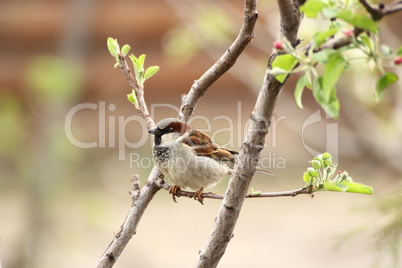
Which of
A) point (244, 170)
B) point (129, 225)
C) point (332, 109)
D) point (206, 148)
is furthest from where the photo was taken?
point (206, 148)

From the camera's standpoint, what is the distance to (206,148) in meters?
2.49

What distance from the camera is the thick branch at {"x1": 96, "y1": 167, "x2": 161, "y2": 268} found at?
1.34m

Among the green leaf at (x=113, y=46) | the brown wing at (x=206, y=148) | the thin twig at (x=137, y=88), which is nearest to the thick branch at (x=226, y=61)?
the thin twig at (x=137, y=88)

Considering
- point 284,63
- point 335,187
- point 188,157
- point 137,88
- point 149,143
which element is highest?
point 284,63

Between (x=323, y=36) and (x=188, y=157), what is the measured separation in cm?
161

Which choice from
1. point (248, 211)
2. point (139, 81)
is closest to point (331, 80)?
point (139, 81)

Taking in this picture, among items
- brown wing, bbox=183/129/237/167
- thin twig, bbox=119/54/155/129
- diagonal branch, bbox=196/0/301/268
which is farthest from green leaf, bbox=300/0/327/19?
brown wing, bbox=183/129/237/167

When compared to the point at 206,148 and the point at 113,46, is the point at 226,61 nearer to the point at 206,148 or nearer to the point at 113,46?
the point at 113,46

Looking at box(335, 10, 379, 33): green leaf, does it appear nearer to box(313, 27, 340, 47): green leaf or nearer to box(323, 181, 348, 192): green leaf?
box(313, 27, 340, 47): green leaf

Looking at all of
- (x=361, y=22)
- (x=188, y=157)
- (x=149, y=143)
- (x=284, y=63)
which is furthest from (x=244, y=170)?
(x=149, y=143)

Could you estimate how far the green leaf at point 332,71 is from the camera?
2.64 feet

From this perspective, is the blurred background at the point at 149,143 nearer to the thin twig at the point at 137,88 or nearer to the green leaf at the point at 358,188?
the green leaf at the point at 358,188

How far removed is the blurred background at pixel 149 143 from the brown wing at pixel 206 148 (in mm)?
623

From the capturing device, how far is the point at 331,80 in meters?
0.81
